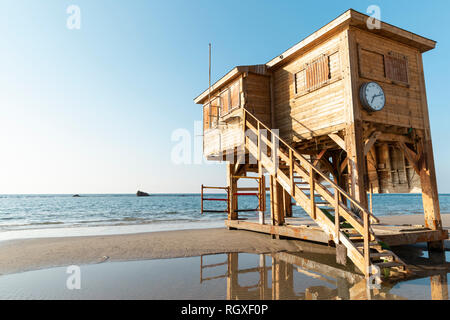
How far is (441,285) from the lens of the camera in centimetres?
600

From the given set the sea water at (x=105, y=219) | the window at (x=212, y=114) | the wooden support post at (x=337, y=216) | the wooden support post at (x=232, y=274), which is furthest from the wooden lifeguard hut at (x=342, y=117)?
the sea water at (x=105, y=219)

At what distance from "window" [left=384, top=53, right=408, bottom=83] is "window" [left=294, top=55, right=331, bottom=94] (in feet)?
7.13

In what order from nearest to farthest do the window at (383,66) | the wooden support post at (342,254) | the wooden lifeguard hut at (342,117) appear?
the wooden support post at (342,254)
the wooden lifeguard hut at (342,117)
the window at (383,66)

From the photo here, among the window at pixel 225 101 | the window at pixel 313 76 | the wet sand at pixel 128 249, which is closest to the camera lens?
the wet sand at pixel 128 249

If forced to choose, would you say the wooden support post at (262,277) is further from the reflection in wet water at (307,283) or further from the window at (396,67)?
the window at (396,67)

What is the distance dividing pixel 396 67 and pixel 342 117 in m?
3.26

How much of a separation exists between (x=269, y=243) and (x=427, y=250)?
572 cm

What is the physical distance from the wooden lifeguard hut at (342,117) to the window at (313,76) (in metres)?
0.04

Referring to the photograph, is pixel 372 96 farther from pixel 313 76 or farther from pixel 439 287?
pixel 439 287

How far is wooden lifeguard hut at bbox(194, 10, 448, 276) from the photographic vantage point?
29.0 ft

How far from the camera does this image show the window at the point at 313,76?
35.3 ft
